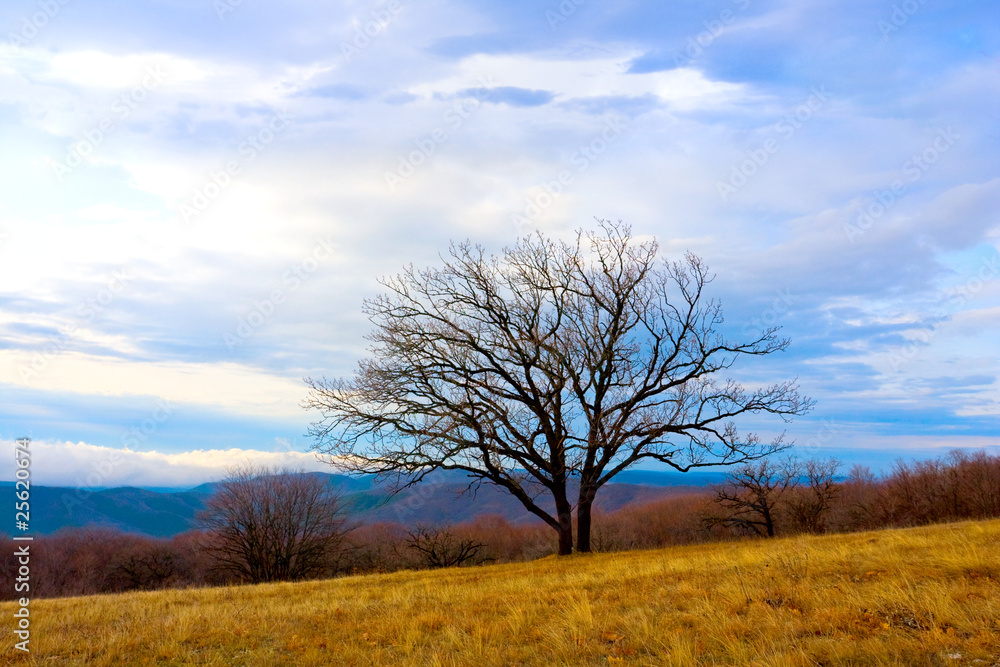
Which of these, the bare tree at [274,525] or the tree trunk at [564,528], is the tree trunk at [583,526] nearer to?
the tree trunk at [564,528]

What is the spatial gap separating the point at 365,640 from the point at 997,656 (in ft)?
23.1

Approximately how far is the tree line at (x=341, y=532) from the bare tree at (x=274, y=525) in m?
0.11

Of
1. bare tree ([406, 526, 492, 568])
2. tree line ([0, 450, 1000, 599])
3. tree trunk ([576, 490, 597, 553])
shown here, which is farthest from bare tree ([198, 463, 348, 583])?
tree trunk ([576, 490, 597, 553])

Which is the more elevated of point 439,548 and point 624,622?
point 624,622

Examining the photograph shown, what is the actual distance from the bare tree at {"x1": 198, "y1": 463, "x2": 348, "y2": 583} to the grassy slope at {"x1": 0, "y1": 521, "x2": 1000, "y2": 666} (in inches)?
1819

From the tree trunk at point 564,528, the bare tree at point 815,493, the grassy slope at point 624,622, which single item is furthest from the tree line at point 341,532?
the grassy slope at point 624,622

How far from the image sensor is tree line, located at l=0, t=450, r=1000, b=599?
139 feet

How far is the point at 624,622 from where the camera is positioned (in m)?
7.89

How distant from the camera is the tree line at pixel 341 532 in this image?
1665 inches

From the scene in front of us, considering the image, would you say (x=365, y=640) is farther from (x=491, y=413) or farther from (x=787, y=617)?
(x=491, y=413)

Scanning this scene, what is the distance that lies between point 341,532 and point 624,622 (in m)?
58.3

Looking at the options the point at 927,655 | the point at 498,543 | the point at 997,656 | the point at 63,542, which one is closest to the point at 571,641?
the point at 927,655

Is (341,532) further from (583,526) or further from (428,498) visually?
(583,526)

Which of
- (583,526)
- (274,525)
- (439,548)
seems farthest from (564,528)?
(274,525)
